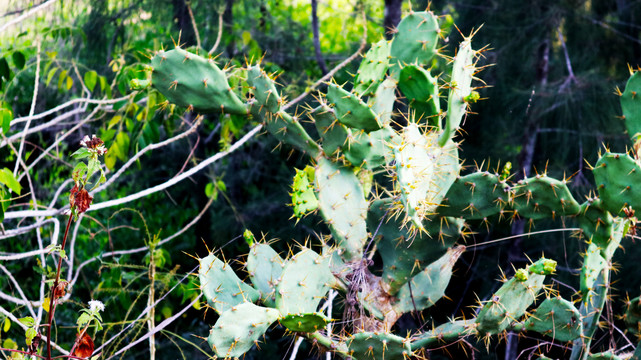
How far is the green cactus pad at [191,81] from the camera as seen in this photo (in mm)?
1255

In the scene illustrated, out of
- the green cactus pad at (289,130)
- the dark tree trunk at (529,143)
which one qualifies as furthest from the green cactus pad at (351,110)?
the dark tree trunk at (529,143)

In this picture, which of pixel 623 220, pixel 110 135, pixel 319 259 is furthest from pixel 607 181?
pixel 110 135

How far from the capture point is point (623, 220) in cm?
151

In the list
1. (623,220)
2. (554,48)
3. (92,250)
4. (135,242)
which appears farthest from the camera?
(135,242)

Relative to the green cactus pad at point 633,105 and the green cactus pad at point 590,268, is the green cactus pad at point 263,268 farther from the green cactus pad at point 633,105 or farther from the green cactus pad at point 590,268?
the green cactus pad at point 633,105

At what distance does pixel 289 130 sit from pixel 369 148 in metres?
0.18

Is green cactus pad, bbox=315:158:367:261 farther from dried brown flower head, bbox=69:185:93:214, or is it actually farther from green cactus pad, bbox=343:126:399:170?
dried brown flower head, bbox=69:185:93:214

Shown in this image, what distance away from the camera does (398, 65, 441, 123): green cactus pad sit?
1242 millimetres

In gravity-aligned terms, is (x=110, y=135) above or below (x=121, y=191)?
above

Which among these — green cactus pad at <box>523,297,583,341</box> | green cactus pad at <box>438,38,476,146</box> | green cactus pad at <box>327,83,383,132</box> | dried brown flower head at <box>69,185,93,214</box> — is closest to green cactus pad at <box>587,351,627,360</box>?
green cactus pad at <box>523,297,583,341</box>

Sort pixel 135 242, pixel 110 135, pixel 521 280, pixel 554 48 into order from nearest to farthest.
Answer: pixel 521 280, pixel 110 135, pixel 554 48, pixel 135 242

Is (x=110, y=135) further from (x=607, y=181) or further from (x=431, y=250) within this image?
(x=607, y=181)

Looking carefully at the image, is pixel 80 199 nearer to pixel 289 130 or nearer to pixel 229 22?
pixel 289 130

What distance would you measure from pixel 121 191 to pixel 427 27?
350 centimetres
